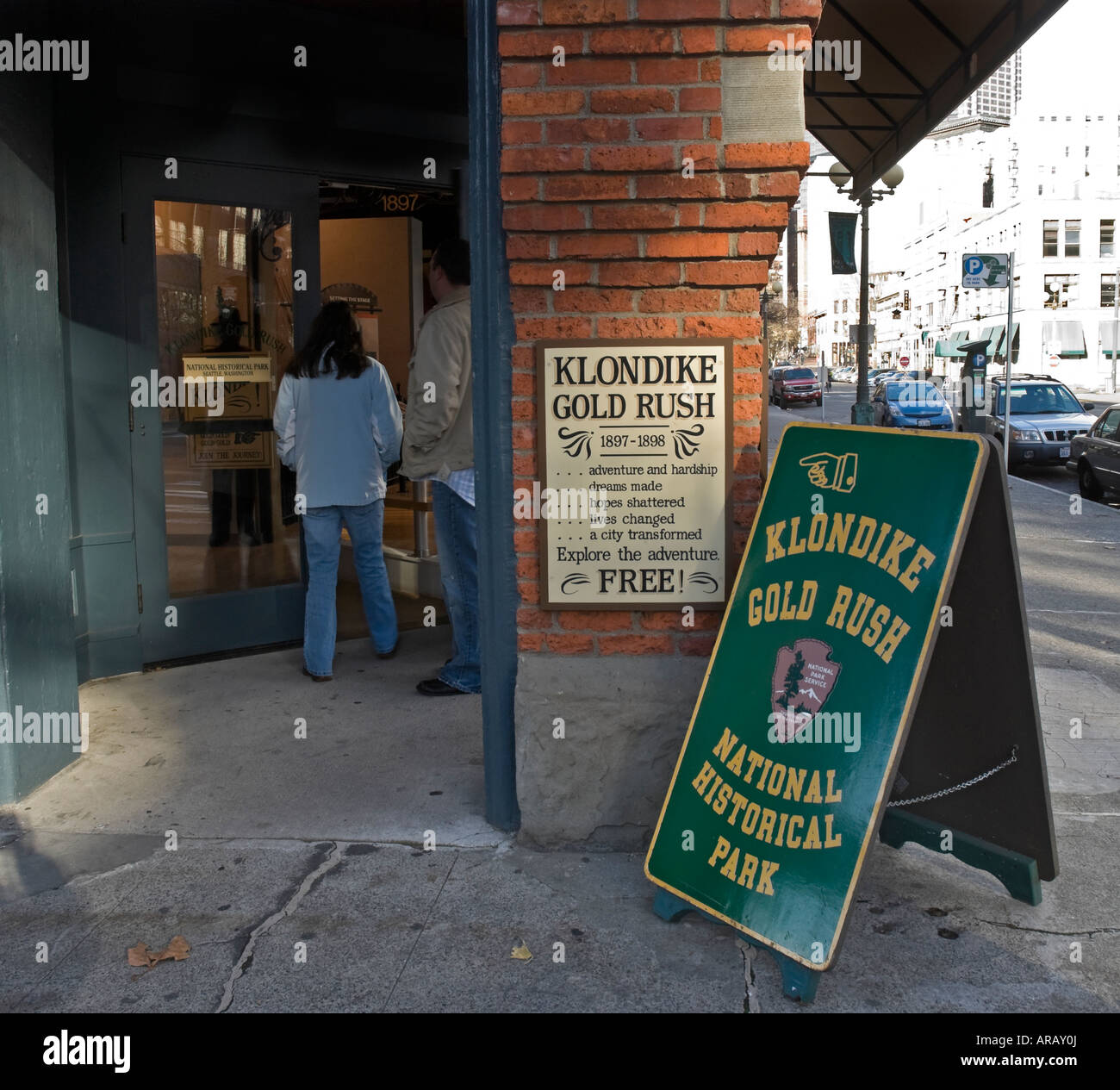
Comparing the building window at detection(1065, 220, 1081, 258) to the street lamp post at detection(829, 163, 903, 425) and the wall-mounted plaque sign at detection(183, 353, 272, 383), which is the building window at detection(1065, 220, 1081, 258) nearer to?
the street lamp post at detection(829, 163, 903, 425)

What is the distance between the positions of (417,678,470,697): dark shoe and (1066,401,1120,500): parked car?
528 inches

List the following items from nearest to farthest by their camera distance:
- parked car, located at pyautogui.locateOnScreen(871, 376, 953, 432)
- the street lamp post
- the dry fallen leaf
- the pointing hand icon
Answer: the dry fallen leaf
the pointing hand icon
the street lamp post
parked car, located at pyautogui.locateOnScreen(871, 376, 953, 432)

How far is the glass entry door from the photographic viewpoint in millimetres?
6078

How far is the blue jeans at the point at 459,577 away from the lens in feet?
18.3

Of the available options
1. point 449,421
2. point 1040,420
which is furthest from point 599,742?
point 1040,420

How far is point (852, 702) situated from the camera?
313cm

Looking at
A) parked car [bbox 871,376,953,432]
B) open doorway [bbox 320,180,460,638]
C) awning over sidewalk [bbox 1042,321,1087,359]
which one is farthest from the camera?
awning over sidewalk [bbox 1042,321,1087,359]

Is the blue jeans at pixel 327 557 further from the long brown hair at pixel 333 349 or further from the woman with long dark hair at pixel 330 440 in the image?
the long brown hair at pixel 333 349

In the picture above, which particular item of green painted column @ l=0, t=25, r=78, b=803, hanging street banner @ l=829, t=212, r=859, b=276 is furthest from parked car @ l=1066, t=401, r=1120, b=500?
green painted column @ l=0, t=25, r=78, b=803

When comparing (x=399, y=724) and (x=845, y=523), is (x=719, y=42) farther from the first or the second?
(x=399, y=724)

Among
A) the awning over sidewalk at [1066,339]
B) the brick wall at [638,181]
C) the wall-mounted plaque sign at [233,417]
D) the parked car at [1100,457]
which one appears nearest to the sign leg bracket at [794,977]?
the brick wall at [638,181]

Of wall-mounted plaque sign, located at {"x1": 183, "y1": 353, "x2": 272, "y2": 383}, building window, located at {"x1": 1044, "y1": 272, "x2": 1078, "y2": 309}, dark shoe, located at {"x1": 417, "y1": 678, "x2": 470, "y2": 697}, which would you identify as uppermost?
building window, located at {"x1": 1044, "y1": 272, "x2": 1078, "y2": 309}

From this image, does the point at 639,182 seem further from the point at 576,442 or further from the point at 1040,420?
the point at 1040,420

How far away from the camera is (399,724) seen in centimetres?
532
